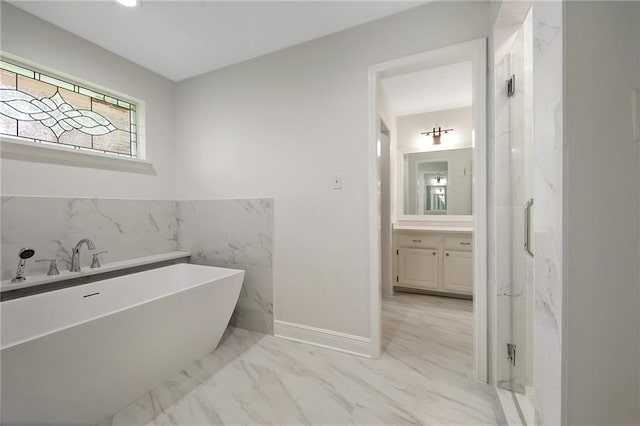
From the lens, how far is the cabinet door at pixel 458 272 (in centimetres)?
318

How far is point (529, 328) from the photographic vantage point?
4.75ft

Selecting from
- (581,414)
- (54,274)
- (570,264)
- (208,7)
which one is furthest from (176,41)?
(581,414)

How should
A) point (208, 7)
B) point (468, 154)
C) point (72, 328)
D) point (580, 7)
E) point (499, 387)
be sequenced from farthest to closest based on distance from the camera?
point (468, 154), point (208, 7), point (499, 387), point (72, 328), point (580, 7)

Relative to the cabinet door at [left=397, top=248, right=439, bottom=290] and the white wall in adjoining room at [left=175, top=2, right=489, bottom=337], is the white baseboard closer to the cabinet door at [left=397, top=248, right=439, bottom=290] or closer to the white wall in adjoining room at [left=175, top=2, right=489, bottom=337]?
the white wall in adjoining room at [left=175, top=2, right=489, bottom=337]

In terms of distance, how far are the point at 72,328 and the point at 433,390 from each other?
1.95 metres

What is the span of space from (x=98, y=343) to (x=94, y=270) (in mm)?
1104

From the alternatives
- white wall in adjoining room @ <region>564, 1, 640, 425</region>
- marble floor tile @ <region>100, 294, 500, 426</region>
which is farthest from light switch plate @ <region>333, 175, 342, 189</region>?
white wall in adjoining room @ <region>564, 1, 640, 425</region>

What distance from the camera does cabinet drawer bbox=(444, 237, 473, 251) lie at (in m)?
3.19

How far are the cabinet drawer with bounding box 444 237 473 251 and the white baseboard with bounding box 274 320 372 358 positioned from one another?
6.08 ft

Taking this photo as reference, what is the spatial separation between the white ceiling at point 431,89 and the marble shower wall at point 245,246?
191 cm

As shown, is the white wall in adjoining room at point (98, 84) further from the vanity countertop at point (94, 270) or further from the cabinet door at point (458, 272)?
the cabinet door at point (458, 272)

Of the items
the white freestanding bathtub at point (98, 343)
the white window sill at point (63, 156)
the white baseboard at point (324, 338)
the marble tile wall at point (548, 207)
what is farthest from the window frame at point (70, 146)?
the marble tile wall at point (548, 207)

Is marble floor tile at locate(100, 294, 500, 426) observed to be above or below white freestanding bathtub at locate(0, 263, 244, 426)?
below

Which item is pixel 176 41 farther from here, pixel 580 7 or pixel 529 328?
pixel 529 328
